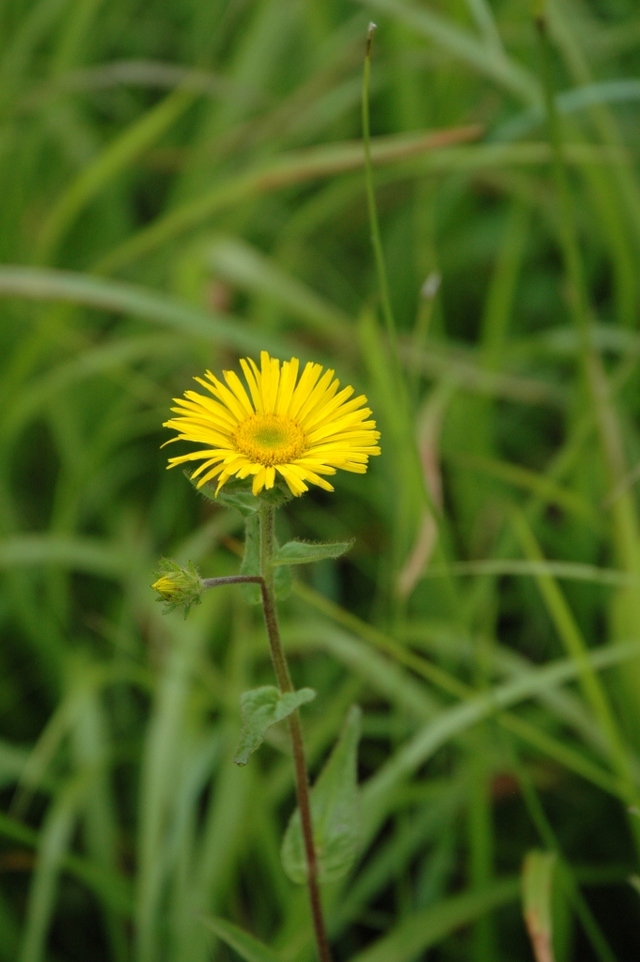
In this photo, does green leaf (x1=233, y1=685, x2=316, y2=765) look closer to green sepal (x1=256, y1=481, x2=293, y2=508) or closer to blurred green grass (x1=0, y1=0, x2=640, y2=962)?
green sepal (x1=256, y1=481, x2=293, y2=508)

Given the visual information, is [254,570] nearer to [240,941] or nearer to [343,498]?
[240,941]

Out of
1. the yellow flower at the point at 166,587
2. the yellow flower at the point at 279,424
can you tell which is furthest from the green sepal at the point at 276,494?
the yellow flower at the point at 166,587

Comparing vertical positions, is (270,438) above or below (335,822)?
above

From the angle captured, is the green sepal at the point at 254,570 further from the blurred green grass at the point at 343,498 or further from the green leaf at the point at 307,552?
the blurred green grass at the point at 343,498

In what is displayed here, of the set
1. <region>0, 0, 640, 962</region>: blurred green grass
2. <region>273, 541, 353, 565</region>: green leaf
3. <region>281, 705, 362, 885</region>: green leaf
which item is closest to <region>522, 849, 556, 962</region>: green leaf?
<region>0, 0, 640, 962</region>: blurred green grass

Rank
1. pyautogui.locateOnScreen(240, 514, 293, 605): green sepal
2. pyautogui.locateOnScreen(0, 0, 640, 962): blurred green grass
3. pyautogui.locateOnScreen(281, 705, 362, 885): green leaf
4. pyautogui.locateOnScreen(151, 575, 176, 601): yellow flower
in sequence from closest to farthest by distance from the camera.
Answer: pyautogui.locateOnScreen(151, 575, 176, 601): yellow flower, pyautogui.locateOnScreen(240, 514, 293, 605): green sepal, pyautogui.locateOnScreen(281, 705, 362, 885): green leaf, pyautogui.locateOnScreen(0, 0, 640, 962): blurred green grass

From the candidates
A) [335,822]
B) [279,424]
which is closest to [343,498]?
[335,822]

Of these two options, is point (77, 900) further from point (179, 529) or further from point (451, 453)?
point (451, 453)

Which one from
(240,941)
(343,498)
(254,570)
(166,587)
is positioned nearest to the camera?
(166,587)
